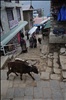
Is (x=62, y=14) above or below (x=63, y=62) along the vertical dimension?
above

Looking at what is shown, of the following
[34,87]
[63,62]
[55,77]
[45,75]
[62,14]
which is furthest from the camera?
[62,14]

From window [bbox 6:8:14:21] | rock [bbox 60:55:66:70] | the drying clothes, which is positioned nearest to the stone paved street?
rock [bbox 60:55:66:70]

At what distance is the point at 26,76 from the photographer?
6129 millimetres

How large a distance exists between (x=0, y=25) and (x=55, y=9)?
5.25 meters

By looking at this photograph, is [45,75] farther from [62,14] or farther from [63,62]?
[62,14]

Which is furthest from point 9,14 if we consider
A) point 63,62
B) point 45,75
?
point 45,75

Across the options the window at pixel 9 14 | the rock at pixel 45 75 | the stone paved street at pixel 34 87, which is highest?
the window at pixel 9 14

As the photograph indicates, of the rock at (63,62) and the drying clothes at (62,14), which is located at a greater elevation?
the drying clothes at (62,14)

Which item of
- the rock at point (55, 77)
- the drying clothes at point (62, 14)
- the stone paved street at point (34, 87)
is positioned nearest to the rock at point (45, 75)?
the stone paved street at point (34, 87)

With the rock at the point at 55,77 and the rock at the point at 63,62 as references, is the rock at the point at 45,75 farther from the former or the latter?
the rock at the point at 63,62

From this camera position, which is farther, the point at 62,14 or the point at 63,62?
the point at 62,14

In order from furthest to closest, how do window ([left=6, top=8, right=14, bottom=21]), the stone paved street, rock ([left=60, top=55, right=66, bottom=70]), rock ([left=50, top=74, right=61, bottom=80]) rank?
window ([left=6, top=8, right=14, bottom=21])
rock ([left=60, top=55, right=66, bottom=70])
rock ([left=50, top=74, right=61, bottom=80])
the stone paved street

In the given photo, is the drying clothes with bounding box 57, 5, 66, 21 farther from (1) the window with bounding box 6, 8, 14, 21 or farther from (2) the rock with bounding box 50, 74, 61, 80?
(1) the window with bounding box 6, 8, 14, 21

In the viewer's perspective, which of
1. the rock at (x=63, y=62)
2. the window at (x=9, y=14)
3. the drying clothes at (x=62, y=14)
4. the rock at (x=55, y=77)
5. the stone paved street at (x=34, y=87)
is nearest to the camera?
the stone paved street at (x=34, y=87)
